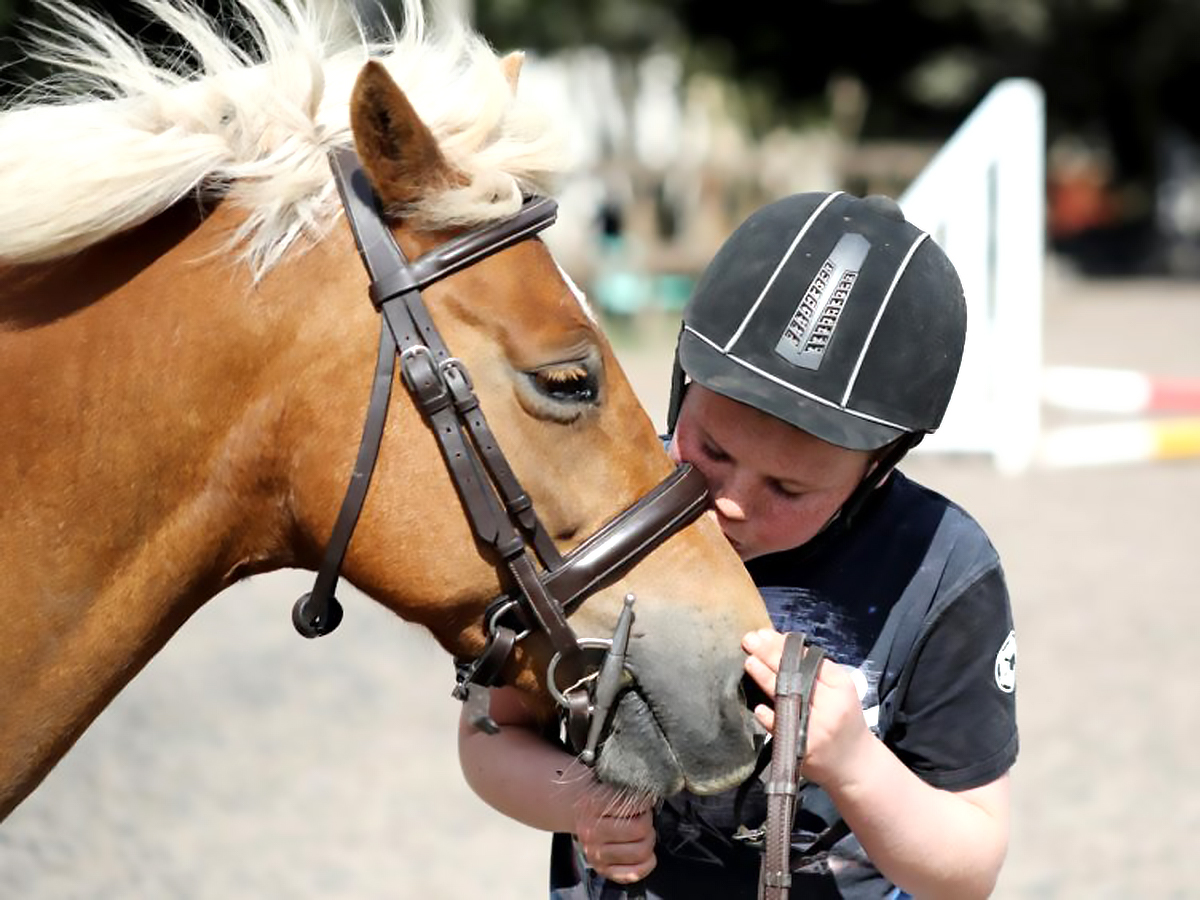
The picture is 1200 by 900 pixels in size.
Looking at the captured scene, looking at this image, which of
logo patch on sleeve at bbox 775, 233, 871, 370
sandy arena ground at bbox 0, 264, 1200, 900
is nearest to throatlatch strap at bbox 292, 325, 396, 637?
logo patch on sleeve at bbox 775, 233, 871, 370

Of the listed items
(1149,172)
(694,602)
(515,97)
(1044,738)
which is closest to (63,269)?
(515,97)

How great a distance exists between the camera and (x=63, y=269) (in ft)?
7.02

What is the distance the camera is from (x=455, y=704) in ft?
19.7

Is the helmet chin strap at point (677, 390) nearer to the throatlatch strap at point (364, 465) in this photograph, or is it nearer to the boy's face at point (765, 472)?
the boy's face at point (765, 472)

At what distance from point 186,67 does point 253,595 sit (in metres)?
5.53

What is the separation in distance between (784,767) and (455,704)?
421cm

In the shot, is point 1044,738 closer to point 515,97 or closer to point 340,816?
point 340,816

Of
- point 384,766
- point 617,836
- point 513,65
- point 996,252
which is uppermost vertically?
point 513,65

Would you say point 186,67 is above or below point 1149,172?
above

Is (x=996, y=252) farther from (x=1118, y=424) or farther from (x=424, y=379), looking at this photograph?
(x=424, y=379)

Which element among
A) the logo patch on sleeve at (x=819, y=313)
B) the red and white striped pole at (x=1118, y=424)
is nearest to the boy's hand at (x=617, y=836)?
Answer: the logo patch on sleeve at (x=819, y=313)

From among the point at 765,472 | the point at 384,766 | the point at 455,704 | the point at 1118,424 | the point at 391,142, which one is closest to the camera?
the point at 391,142

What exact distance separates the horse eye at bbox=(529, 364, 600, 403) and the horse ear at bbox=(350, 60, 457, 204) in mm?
310

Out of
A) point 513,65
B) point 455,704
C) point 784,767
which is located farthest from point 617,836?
point 455,704
